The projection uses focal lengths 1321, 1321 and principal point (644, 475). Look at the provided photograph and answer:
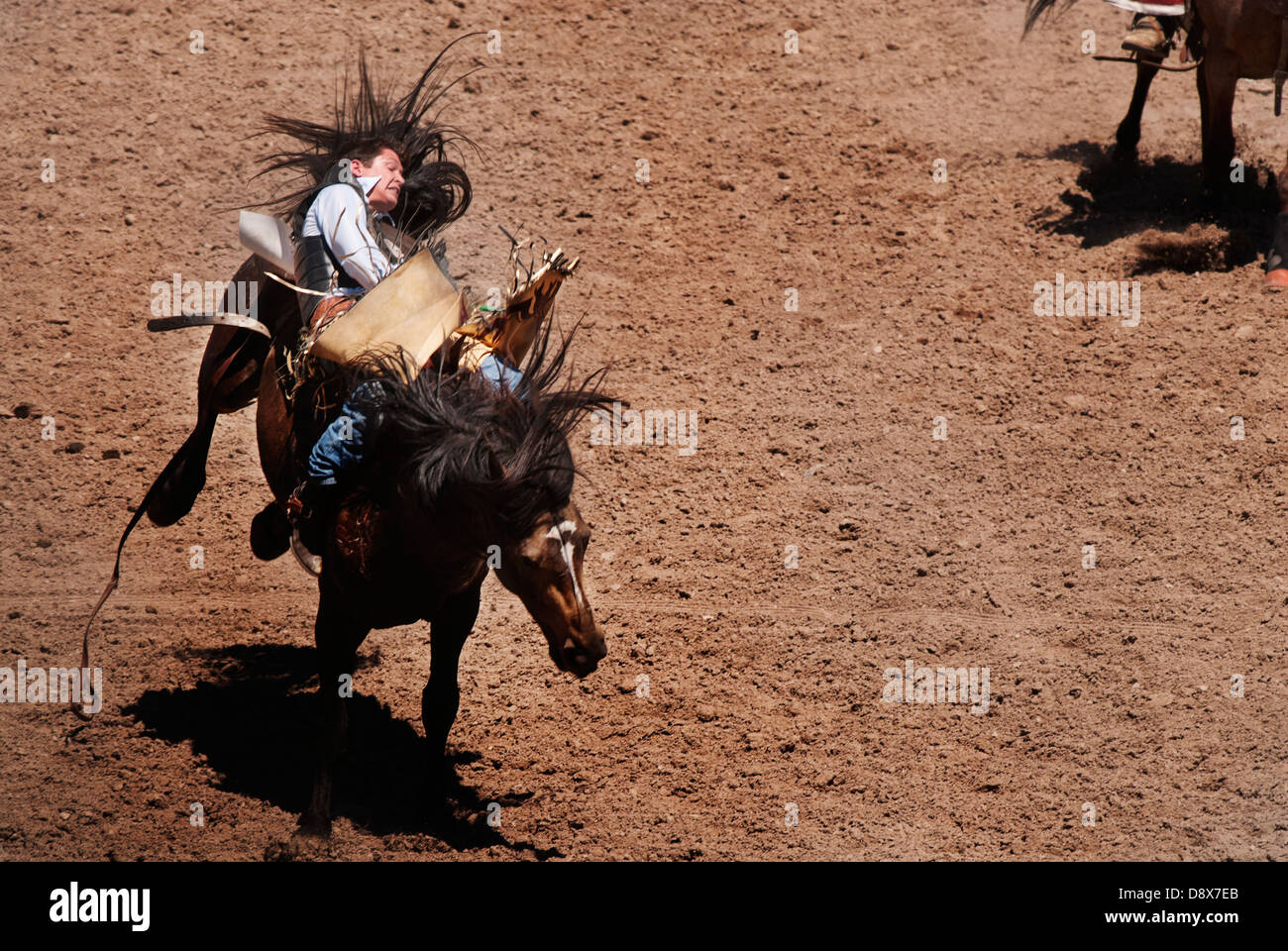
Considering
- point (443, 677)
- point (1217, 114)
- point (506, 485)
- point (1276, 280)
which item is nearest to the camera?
point (506, 485)

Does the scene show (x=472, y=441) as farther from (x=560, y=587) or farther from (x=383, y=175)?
(x=383, y=175)

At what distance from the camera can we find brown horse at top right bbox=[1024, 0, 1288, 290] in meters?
7.01

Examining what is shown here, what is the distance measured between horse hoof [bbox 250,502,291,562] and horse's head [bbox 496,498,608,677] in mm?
1717

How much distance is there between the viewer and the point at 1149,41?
8.12m

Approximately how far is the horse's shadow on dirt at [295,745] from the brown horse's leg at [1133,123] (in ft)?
18.5

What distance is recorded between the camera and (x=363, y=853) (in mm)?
4562

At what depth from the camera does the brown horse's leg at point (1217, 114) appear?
7.32 metres

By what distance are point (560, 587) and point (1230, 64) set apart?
550 centimetres

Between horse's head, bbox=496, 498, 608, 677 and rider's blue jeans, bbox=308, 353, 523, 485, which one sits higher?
rider's blue jeans, bbox=308, 353, 523, 485

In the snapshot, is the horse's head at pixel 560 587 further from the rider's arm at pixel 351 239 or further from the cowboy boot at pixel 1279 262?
the cowboy boot at pixel 1279 262

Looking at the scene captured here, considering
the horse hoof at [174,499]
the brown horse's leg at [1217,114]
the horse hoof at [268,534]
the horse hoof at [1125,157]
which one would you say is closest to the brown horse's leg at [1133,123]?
the horse hoof at [1125,157]

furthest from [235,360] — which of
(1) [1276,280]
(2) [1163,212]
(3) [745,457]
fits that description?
(2) [1163,212]

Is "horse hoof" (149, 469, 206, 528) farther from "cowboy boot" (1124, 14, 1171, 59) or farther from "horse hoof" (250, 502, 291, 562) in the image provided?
"cowboy boot" (1124, 14, 1171, 59)

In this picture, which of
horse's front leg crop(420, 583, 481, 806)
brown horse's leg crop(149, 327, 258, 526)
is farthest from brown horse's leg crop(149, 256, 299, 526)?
horse's front leg crop(420, 583, 481, 806)
